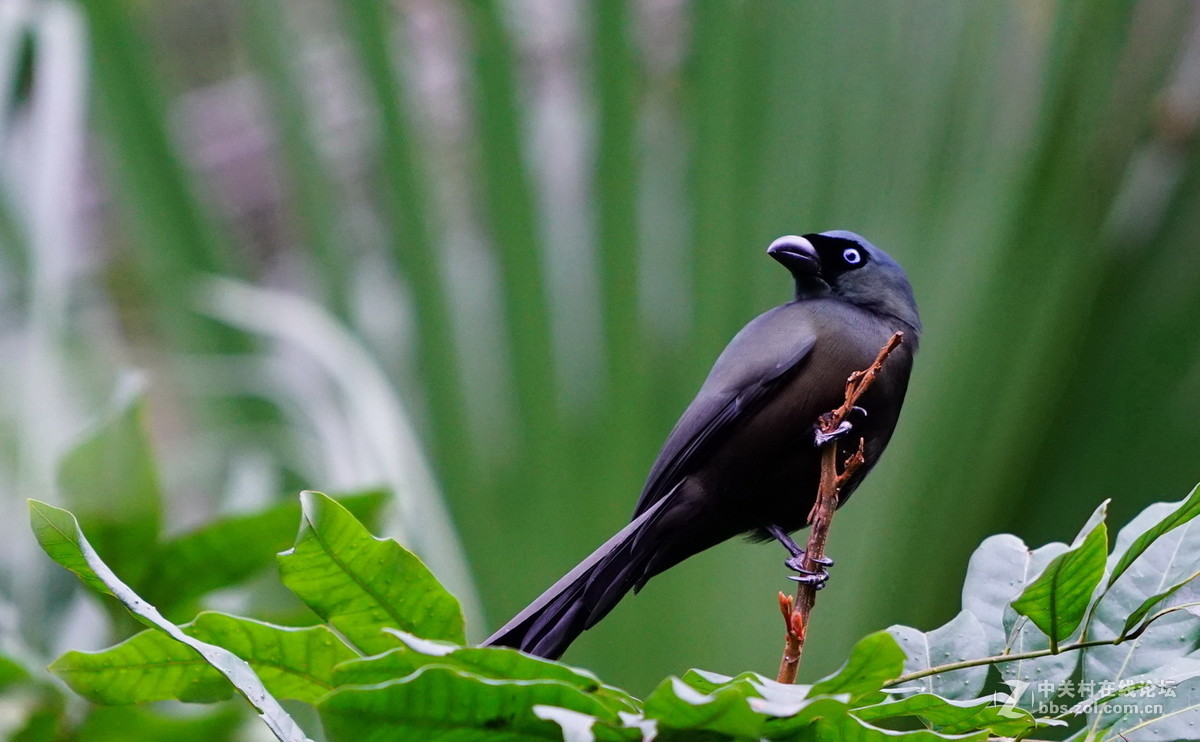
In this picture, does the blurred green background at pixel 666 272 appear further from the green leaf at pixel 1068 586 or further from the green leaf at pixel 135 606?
the green leaf at pixel 1068 586

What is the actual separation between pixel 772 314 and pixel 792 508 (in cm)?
35

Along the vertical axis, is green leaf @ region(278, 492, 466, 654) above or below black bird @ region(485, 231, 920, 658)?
above

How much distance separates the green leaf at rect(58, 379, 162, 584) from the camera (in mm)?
1728

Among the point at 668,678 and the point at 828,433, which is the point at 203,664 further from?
the point at 828,433

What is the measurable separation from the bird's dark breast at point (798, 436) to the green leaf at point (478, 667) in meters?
1.01

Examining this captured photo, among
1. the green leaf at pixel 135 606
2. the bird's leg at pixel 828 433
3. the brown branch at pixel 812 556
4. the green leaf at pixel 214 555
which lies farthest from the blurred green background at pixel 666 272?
the green leaf at pixel 135 606

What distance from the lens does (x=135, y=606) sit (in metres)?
0.90

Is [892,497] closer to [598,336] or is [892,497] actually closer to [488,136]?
[598,336]

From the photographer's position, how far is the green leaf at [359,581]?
94cm

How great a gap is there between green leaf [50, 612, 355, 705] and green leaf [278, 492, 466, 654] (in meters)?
0.03

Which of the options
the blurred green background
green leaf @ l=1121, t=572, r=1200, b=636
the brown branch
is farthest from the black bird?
the blurred green background

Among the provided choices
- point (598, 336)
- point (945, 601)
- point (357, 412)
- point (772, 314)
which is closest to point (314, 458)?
point (357, 412)

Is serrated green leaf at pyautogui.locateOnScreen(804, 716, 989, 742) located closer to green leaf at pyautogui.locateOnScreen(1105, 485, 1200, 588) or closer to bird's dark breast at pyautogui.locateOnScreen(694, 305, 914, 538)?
green leaf at pyautogui.locateOnScreen(1105, 485, 1200, 588)

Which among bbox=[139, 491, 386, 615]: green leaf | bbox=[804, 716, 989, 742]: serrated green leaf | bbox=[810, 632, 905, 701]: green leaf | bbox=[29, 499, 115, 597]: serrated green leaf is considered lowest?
bbox=[139, 491, 386, 615]: green leaf
